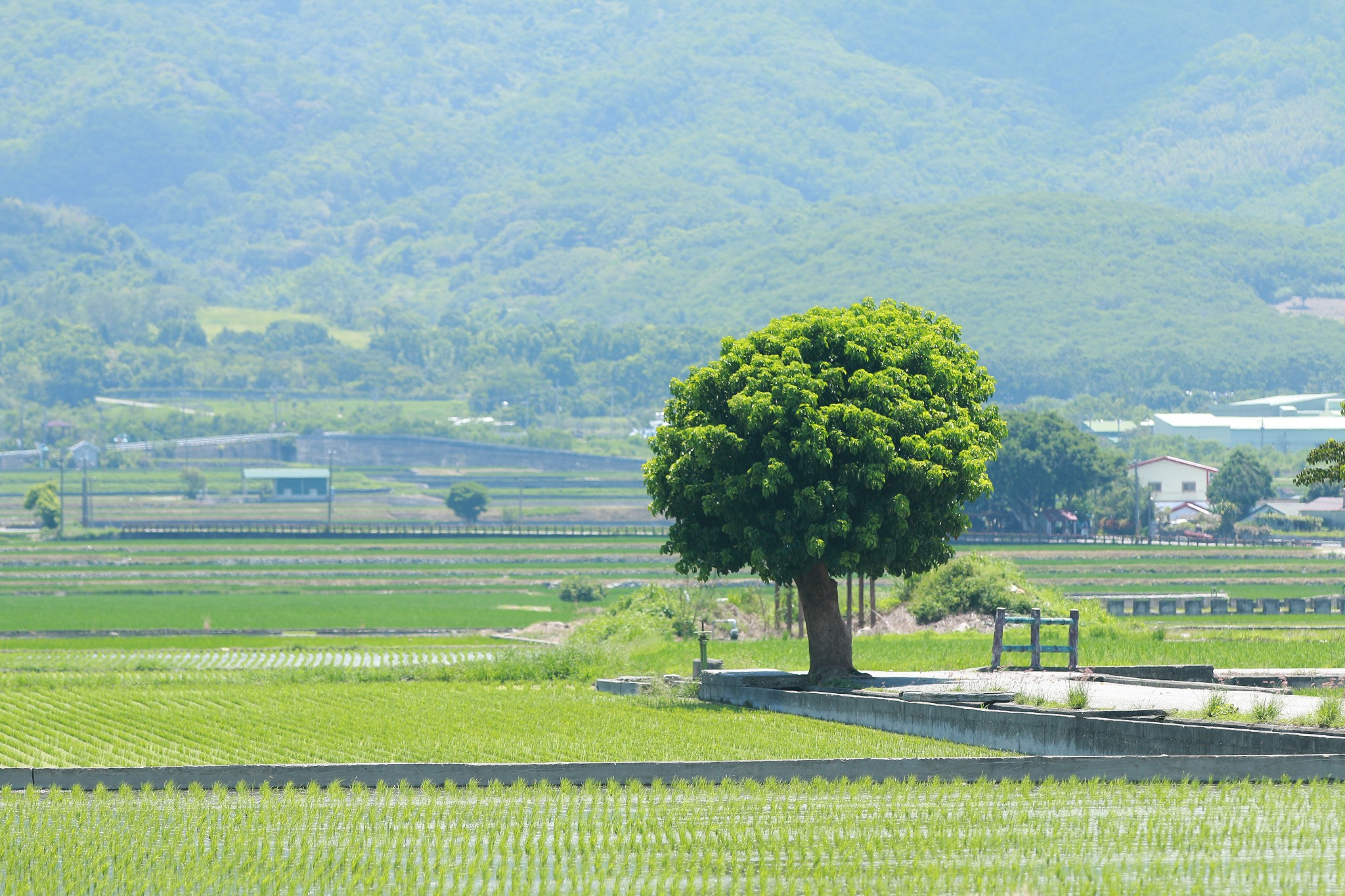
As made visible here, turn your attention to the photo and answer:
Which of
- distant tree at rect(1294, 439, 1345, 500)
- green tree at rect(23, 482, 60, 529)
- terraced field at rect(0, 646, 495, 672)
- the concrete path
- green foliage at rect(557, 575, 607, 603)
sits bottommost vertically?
terraced field at rect(0, 646, 495, 672)

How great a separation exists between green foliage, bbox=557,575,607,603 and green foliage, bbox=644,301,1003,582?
204 ft

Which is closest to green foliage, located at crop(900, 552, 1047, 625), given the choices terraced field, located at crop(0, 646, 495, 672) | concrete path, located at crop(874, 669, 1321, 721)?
terraced field, located at crop(0, 646, 495, 672)

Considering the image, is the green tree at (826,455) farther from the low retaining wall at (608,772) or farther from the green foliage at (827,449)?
the low retaining wall at (608,772)

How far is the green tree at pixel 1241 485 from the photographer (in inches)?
6964

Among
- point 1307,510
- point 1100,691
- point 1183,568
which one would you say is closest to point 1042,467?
point 1307,510

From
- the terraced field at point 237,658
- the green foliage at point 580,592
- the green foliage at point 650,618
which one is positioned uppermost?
the green foliage at point 650,618

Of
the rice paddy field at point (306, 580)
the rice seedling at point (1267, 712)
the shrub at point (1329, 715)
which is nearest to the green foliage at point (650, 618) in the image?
the rice paddy field at point (306, 580)

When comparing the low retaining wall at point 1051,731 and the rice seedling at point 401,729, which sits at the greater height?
the low retaining wall at point 1051,731

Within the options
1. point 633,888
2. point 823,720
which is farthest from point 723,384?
point 633,888

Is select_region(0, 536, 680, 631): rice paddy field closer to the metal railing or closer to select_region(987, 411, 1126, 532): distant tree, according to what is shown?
select_region(987, 411, 1126, 532): distant tree

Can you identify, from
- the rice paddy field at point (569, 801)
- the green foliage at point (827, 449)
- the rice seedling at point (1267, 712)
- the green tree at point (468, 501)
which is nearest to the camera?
the rice paddy field at point (569, 801)

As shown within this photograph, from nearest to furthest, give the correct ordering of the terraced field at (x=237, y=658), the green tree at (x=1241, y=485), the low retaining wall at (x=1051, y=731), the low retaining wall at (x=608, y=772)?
the low retaining wall at (x=608, y=772) → the low retaining wall at (x=1051, y=731) → the terraced field at (x=237, y=658) → the green tree at (x=1241, y=485)

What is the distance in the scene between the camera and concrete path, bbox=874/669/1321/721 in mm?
29734

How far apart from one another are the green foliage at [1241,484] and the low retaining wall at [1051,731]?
5918 inches
